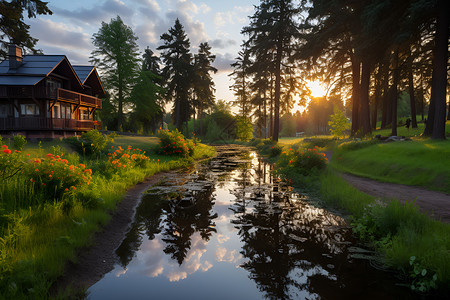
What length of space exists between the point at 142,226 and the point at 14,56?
26374 mm

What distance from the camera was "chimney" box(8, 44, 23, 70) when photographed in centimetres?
2290

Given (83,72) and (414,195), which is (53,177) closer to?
(414,195)

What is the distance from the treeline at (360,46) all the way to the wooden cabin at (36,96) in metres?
20.2

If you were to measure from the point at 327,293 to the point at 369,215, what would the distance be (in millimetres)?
2942

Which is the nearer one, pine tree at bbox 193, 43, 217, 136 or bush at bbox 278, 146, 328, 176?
bush at bbox 278, 146, 328, 176

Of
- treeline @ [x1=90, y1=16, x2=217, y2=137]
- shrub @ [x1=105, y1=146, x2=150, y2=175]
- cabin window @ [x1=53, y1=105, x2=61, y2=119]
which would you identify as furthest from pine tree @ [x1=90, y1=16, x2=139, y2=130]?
shrub @ [x1=105, y1=146, x2=150, y2=175]

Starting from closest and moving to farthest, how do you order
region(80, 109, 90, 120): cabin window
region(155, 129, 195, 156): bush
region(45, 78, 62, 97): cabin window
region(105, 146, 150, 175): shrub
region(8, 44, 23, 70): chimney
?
region(105, 146, 150, 175): shrub
region(155, 129, 195, 156): bush
region(45, 78, 62, 97): cabin window
region(8, 44, 23, 70): chimney
region(80, 109, 90, 120): cabin window

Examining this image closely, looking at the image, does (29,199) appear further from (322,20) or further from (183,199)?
(322,20)

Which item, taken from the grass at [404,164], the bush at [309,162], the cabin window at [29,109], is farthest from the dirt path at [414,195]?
the cabin window at [29,109]

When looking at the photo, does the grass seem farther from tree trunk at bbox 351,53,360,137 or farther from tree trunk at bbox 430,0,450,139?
tree trunk at bbox 351,53,360,137

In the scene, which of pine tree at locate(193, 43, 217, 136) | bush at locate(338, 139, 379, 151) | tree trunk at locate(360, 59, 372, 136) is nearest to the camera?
bush at locate(338, 139, 379, 151)

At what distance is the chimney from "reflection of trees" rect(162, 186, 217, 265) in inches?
1014

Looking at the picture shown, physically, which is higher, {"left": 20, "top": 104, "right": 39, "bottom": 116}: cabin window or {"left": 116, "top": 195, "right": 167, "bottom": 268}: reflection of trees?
{"left": 20, "top": 104, "right": 39, "bottom": 116}: cabin window

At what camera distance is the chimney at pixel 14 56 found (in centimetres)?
2290
